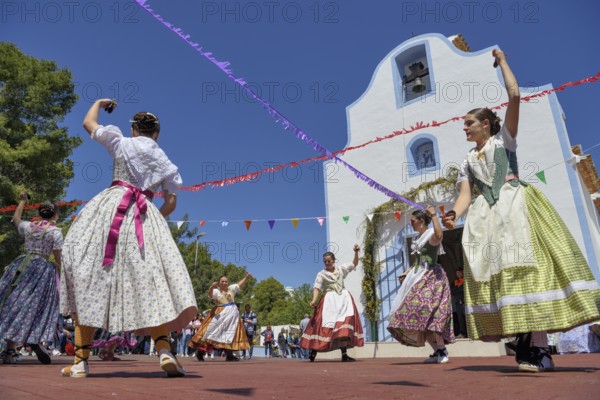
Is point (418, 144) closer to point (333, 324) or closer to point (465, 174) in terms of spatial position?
point (333, 324)

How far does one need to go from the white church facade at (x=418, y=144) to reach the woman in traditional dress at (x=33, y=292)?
7.31m

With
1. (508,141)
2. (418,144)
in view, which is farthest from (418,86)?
(508,141)

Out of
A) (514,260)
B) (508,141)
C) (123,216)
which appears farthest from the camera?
(508,141)

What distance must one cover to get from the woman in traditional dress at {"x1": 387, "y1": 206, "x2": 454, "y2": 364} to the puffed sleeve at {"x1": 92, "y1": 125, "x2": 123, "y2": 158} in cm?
360

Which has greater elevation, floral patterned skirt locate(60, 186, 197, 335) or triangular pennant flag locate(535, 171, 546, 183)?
triangular pennant flag locate(535, 171, 546, 183)

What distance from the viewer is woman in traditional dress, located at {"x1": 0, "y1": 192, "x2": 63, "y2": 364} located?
A: 17.8 feet

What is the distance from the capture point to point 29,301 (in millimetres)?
5535

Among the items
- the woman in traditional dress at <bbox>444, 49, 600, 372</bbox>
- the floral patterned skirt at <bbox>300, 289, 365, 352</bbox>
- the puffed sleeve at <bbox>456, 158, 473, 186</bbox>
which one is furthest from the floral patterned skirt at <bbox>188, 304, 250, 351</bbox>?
the puffed sleeve at <bbox>456, 158, 473, 186</bbox>

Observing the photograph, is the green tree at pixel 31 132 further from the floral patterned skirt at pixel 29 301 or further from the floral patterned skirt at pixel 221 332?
the floral patterned skirt at pixel 29 301

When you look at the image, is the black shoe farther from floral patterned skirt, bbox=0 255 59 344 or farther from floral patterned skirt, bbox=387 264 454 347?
floral patterned skirt, bbox=387 264 454 347

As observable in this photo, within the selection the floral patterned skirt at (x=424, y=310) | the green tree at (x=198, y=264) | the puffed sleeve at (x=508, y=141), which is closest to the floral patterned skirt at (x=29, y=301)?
the floral patterned skirt at (x=424, y=310)

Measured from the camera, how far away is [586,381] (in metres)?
2.47

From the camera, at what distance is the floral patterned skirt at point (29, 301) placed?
5414mm

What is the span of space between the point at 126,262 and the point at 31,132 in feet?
42.3
